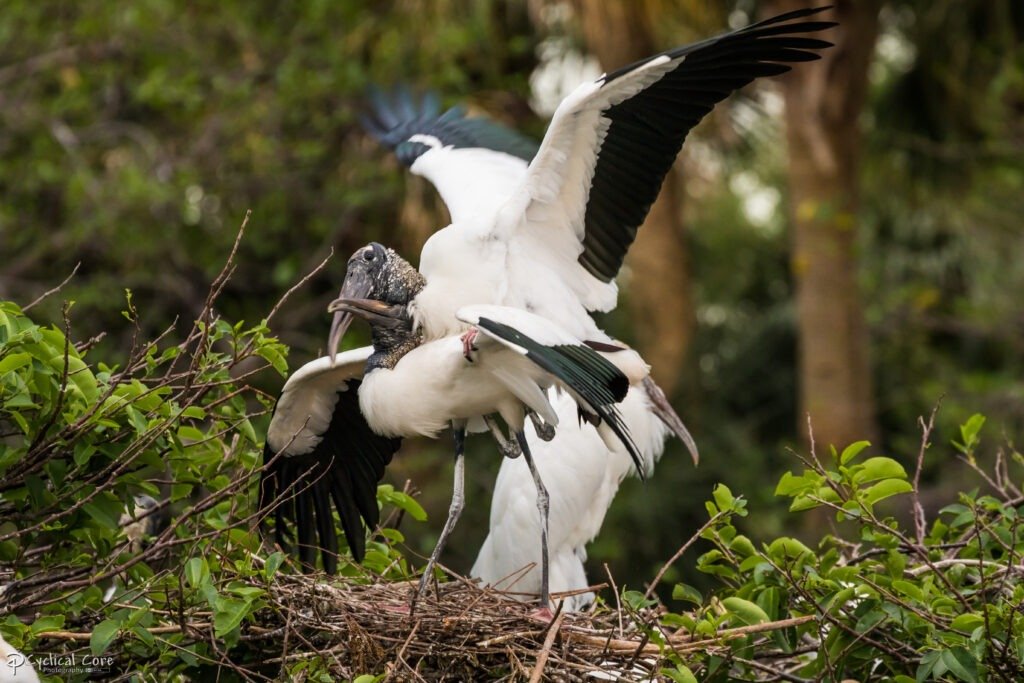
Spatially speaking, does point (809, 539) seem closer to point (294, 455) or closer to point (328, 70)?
point (328, 70)

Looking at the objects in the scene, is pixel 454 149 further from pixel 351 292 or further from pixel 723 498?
pixel 723 498

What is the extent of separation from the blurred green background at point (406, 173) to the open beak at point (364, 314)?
3473 millimetres

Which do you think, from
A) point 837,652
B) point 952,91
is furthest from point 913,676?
point 952,91

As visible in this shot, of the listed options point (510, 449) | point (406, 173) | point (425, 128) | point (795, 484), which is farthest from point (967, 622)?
point (406, 173)

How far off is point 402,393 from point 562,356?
517 millimetres

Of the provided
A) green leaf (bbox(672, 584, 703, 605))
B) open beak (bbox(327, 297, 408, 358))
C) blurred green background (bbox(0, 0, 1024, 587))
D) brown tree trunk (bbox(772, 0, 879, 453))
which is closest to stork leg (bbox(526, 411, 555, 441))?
open beak (bbox(327, 297, 408, 358))

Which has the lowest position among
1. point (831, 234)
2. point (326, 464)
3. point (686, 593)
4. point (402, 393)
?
point (831, 234)

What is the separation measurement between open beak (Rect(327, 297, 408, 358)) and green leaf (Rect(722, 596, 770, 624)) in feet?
3.63

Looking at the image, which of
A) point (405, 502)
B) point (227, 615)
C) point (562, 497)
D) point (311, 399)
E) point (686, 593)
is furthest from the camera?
point (562, 497)

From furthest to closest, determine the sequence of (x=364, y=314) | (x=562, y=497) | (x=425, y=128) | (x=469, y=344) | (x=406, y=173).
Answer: (x=406, y=173), (x=425, y=128), (x=562, y=497), (x=364, y=314), (x=469, y=344)

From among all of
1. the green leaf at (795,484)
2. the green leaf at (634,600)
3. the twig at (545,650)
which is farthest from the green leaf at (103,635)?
the green leaf at (795,484)

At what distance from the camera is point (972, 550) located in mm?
3607

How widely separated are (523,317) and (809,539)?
5.21m

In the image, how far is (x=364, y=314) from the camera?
Result: 3.79 meters
